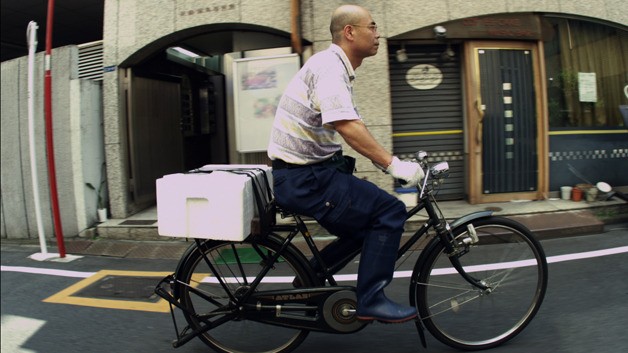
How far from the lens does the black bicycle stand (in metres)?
2.57

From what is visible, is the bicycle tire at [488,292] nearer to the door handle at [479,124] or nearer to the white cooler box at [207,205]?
the white cooler box at [207,205]

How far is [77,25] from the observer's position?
9.57 metres

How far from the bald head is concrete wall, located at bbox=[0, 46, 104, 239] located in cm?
536

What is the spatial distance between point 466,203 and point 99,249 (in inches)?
213

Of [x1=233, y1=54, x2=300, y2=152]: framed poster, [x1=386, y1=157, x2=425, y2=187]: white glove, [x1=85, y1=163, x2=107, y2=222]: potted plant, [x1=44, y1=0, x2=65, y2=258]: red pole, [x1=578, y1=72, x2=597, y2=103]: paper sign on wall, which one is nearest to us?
[x1=386, y1=157, x2=425, y2=187]: white glove

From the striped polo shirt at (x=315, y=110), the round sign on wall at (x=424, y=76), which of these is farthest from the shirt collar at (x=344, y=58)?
the round sign on wall at (x=424, y=76)

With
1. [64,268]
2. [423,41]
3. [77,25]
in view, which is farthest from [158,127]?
[423,41]

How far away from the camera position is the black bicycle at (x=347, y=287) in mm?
2572

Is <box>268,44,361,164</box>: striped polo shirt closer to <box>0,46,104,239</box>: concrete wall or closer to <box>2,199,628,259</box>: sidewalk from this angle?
<box>2,199,628,259</box>: sidewalk

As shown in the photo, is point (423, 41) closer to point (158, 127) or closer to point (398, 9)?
point (398, 9)

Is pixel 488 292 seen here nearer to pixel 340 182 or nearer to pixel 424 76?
pixel 340 182

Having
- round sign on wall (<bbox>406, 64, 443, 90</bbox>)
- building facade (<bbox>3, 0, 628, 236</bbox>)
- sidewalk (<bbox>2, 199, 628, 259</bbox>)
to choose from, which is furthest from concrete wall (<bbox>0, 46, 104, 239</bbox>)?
round sign on wall (<bbox>406, 64, 443, 90</bbox>)

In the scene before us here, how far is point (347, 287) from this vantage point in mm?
2561

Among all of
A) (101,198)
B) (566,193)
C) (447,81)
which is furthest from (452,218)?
(101,198)
